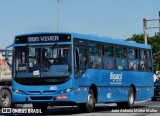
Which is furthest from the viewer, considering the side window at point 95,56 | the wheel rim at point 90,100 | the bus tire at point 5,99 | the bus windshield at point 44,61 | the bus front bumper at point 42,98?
the bus tire at point 5,99

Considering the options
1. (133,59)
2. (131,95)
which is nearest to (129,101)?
(131,95)

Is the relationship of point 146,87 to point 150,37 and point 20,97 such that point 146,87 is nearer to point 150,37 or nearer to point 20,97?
point 20,97

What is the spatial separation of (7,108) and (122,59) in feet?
18.5

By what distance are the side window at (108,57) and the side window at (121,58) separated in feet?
1.68

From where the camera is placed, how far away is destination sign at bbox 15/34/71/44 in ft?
62.8

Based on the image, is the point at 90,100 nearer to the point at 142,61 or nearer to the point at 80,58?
the point at 80,58

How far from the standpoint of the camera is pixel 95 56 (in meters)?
20.7

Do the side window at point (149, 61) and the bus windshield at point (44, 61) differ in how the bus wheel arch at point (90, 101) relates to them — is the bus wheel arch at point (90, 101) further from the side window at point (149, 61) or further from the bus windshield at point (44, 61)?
the side window at point (149, 61)

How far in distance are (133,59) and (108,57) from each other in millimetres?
2962

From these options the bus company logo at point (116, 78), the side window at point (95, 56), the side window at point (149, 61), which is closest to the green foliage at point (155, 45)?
the side window at point (149, 61)

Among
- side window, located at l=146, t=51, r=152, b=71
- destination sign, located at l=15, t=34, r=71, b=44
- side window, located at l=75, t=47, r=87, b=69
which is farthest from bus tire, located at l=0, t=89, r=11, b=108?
side window, located at l=146, t=51, r=152, b=71

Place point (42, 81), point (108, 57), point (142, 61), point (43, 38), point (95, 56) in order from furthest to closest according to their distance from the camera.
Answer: point (142, 61) → point (108, 57) → point (95, 56) → point (43, 38) → point (42, 81)

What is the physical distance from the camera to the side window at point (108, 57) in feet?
70.6

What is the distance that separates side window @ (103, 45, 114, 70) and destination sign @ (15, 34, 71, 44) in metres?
2.79
